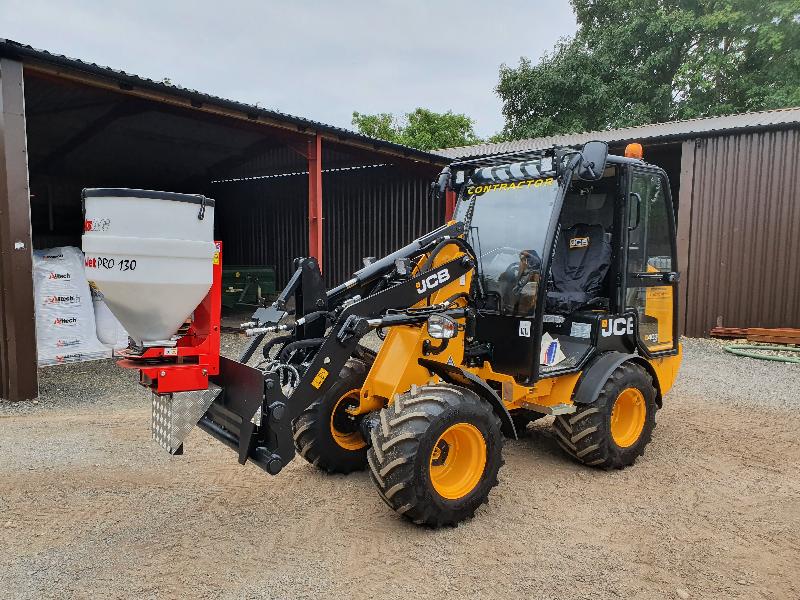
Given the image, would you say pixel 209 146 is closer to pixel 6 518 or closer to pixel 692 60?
pixel 6 518

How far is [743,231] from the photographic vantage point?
423 inches

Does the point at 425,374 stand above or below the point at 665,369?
above

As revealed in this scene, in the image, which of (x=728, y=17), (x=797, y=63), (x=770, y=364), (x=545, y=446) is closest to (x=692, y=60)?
(x=728, y=17)

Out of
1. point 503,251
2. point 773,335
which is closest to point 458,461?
point 503,251

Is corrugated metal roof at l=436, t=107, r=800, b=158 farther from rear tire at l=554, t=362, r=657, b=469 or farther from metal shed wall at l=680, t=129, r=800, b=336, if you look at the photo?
rear tire at l=554, t=362, r=657, b=469

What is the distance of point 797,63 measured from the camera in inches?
792

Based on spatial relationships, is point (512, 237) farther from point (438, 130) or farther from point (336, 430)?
point (438, 130)

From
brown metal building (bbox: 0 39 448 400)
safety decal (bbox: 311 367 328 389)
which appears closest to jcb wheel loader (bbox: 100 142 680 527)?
safety decal (bbox: 311 367 328 389)

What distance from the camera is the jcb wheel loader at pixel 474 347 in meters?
3.25

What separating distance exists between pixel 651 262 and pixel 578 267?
643mm

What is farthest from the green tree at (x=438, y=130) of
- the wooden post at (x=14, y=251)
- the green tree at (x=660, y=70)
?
the wooden post at (x=14, y=251)

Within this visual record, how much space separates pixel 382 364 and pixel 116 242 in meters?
1.76

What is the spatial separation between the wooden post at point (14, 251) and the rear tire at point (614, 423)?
18.5 feet

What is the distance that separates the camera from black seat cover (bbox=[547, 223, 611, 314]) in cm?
466
